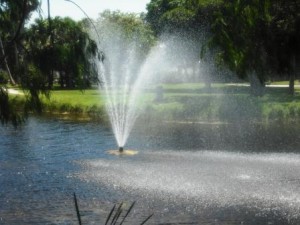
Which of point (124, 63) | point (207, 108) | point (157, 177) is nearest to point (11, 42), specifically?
point (157, 177)

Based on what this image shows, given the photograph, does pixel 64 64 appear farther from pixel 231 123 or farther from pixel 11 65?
pixel 231 123

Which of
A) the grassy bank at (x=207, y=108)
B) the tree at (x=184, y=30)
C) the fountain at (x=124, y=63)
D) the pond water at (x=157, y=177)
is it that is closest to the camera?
the pond water at (x=157, y=177)

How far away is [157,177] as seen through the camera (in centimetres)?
1806

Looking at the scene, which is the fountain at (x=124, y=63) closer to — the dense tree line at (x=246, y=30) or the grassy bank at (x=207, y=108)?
the dense tree line at (x=246, y=30)

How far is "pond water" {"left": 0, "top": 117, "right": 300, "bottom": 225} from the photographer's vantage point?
1374 centimetres

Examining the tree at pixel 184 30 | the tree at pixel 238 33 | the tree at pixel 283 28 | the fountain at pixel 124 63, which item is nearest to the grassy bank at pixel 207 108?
the tree at pixel 283 28

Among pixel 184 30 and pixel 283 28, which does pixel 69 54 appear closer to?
pixel 283 28

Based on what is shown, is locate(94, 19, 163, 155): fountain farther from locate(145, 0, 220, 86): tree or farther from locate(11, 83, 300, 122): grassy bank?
locate(11, 83, 300, 122): grassy bank

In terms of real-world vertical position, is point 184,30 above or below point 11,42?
above

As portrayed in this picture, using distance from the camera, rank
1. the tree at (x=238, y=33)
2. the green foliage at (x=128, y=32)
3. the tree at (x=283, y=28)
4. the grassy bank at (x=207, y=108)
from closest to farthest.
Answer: the tree at (x=238, y=33), the tree at (x=283, y=28), the grassy bank at (x=207, y=108), the green foliage at (x=128, y=32)

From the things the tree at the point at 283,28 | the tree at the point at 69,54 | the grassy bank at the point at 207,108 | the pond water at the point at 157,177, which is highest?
the tree at the point at 283,28

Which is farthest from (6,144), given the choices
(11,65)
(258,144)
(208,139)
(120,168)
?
(11,65)

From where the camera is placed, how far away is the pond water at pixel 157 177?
13742mm

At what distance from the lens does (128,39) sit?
5859 cm
